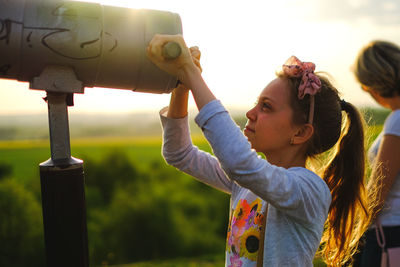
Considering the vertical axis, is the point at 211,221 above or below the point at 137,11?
below

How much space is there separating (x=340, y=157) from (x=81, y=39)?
1.33 metres

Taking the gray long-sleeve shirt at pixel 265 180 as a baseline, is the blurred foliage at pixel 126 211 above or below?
below

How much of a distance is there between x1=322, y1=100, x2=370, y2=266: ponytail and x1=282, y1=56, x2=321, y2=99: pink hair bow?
28 cm

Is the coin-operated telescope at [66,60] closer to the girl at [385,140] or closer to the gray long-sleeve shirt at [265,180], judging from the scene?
the gray long-sleeve shirt at [265,180]

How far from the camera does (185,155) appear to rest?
194 centimetres

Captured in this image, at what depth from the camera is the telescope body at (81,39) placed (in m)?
1.22

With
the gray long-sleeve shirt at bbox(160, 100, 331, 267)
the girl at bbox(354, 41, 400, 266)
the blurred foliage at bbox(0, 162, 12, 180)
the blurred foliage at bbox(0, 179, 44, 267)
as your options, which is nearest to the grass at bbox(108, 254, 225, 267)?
the girl at bbox(354, 41, 400, 266)

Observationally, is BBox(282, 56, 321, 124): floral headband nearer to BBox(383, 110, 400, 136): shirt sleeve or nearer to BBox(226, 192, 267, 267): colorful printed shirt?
Result: BBox(226, 192, 267, 267): colorful printed shirt

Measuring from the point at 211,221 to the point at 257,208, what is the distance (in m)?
15.6

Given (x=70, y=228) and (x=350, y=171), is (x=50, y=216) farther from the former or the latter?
(x=350, y=171)

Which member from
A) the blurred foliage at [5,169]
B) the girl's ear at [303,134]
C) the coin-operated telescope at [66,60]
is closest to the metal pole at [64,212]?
the coin-operated telescope at [66,60]

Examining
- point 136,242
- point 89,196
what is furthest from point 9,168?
point 136,242

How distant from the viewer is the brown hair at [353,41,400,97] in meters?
2.47

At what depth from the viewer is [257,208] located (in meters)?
1.75
